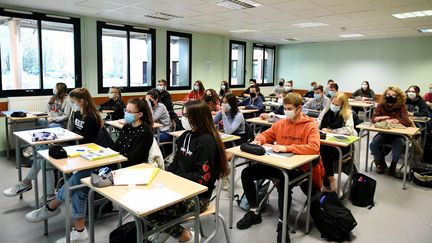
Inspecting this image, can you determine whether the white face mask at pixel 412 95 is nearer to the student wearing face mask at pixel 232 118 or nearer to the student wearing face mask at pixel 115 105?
the student wearing face mask at pixel 232 118

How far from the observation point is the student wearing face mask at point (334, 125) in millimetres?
3602

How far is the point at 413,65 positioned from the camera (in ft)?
32.7

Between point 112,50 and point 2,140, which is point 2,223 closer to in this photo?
point 2,140

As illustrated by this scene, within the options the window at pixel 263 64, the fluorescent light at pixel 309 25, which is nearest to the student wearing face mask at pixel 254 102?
the fluorescent light at pixel 309 25

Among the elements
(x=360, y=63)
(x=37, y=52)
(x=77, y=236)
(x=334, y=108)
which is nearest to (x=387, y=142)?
(x=334, y=108)

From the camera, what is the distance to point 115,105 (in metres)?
5.78

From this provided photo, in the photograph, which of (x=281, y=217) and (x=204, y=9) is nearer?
(x=281, y=217)

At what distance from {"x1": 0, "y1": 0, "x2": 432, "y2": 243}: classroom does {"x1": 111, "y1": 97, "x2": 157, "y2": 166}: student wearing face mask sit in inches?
0.5

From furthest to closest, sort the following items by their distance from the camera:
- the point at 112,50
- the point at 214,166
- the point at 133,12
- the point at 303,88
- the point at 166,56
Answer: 1. the point at 303,88
2. the point at 166,56
3. the point at 112,50
4. the point at 133,12
5. the point at 214,166

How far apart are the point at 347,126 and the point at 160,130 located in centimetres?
259

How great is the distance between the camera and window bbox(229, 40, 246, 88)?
36.1 ft

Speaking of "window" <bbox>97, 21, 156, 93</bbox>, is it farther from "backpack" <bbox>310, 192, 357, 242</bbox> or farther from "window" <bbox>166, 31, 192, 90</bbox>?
"backpack" <bbox>310, 192, 357, 242</bbox>

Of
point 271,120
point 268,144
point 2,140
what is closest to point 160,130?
point 271,120

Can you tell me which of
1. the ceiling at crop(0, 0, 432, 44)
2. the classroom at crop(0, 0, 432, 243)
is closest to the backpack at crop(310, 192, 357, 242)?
the classroom at crop(0, 0, 432, 243)
